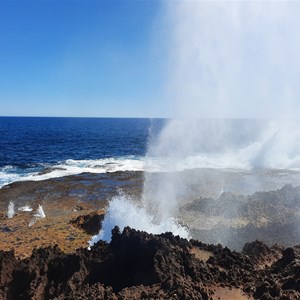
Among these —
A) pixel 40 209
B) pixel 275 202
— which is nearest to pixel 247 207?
pixel 275 202

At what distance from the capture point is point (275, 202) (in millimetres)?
28656

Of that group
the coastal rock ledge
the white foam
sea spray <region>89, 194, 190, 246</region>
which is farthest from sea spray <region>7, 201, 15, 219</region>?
the coastal rock ledge

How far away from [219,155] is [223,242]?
47.3m

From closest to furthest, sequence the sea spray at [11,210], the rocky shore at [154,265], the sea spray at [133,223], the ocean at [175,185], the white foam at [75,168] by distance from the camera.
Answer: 1. the rocky shore at [154,265]
2. the sea spray at [133,223]
3. the ocean at [175,185]
4. the sea spray at [11,210]
5. the white foam at [75,168]

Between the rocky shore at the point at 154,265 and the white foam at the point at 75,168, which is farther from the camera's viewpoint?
the white foam at the point at 75,168

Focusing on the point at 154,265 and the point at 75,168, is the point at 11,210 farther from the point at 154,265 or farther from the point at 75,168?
the point at 75,168

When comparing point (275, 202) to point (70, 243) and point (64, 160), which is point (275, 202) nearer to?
point (70, 243)

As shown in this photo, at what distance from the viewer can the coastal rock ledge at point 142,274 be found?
10567 millimetres

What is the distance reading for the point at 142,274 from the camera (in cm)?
1207

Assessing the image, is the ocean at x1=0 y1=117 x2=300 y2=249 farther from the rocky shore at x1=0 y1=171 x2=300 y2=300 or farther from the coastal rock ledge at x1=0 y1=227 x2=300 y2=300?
the coastal rock ledge at x1=0 y1=227 x2=300 y2=300

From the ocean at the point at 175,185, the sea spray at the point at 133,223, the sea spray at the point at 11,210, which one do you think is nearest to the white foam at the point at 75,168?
the ocean at the point at 175,185

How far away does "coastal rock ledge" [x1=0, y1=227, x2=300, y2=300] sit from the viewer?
1057 cm

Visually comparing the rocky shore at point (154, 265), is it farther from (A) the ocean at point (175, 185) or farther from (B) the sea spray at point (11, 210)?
(B) the sea spray at point (11, 210)

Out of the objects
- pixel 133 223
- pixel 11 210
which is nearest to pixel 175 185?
pixel 133 223
